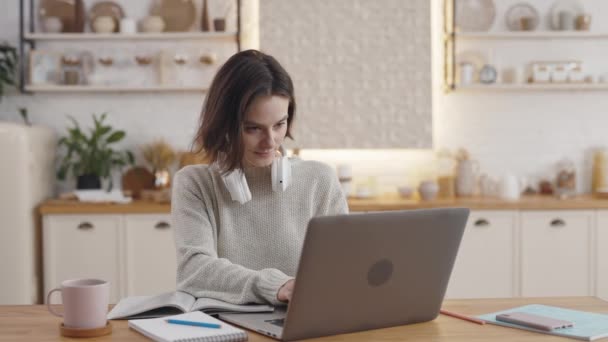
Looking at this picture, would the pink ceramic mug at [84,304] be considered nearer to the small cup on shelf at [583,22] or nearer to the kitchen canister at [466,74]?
the kitchen canister at [466,74]

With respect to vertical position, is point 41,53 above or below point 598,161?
above

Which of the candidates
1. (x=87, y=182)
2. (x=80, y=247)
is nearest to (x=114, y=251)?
(x=80, y=247)

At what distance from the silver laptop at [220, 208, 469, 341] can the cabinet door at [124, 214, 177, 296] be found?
2.29m

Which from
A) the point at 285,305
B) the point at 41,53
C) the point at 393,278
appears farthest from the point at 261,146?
the point at 41,53

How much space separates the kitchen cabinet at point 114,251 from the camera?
3783 mm

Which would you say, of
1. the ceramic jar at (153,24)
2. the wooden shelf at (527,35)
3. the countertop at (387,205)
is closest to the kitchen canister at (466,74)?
the wooden shelf at (527,35)

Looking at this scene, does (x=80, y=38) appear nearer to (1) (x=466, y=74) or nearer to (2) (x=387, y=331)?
(1) (x=466, y=74)

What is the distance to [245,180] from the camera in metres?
1.98

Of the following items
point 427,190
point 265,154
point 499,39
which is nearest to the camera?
point 265,154

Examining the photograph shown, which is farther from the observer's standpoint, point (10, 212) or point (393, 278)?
point (10, 212)

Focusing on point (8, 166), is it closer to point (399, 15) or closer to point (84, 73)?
point (84, 73)

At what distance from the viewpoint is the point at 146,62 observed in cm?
417

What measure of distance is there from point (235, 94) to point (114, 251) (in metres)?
2.17

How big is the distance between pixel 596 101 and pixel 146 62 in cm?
250
